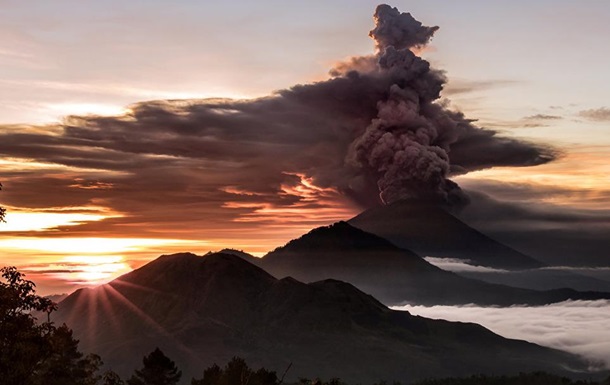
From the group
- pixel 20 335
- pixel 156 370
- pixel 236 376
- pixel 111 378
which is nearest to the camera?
pixel 20 335

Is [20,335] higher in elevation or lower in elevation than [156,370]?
higher

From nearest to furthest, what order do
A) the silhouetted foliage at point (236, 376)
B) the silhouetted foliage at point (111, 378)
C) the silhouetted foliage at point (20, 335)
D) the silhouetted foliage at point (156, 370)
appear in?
the silhouetted foliage at point (20, 335)
the silhouetted foliage at point (111, 378)
the silhouetted foliage at point (236, 376)
the silhouetted foliage at point (156, 370)

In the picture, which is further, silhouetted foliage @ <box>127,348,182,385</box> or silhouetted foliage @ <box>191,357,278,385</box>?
silhouetted foliage @ <box>127,348,182,385</box>

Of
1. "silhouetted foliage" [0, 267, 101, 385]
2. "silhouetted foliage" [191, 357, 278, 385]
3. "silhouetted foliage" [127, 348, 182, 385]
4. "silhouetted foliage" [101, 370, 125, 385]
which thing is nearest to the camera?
"silhouetted foliage" [0, 267, 101, 385]

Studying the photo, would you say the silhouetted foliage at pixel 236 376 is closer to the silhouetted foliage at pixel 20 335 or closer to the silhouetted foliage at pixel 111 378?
the silhouetted foliage at pixel 111 378

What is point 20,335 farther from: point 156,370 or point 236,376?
point 156,370

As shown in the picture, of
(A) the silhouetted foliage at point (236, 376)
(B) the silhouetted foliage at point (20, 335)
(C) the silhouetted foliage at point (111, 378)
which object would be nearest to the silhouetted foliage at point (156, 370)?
(A) the silhouetted foliage at point (236, 376)

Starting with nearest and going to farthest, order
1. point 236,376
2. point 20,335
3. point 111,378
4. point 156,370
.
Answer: point 20,335 < point 111,378 < point 236,376 < point 156,370

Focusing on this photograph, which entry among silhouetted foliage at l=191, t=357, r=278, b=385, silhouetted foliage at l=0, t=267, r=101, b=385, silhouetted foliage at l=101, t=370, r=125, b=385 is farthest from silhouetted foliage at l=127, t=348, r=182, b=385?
silhouetted foliage at l=0, t=267, r=101, b=385

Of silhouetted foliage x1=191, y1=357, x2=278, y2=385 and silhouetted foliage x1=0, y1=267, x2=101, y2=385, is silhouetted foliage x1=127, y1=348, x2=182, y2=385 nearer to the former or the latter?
silhouetted foliage x1=191, y1=357, x2=278, y2=385

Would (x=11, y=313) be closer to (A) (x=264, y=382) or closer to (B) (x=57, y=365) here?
(B) (x=57, y=365)

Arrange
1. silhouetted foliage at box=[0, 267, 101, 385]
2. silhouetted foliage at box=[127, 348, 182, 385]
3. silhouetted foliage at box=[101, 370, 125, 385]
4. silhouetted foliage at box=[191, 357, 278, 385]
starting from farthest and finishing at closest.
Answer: silhouetted foliage at box=[127, 348, 182, 385] → silhouetted foliage at box=[191, 357, 278, 385] → silhouetted foliage at box=[101, 370, 125, 385] → silhouetted foliage at box=[0, 267, 101, 385]

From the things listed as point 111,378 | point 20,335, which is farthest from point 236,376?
point 20,335

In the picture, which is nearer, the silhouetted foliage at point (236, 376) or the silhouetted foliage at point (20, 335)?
the silhouetted foliage at point (20, 335)
